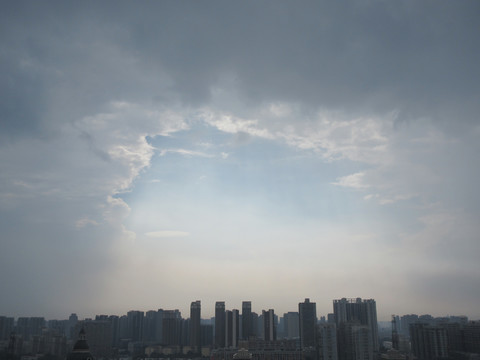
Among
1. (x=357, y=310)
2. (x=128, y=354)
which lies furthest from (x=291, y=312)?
(x=128, y=354)

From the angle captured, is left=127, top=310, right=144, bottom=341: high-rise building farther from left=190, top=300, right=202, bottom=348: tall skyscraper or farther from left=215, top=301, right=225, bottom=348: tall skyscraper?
left=215, top=301, right=225, bottom=348: tall skyscraper

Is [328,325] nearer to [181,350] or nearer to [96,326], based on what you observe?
[181,350]

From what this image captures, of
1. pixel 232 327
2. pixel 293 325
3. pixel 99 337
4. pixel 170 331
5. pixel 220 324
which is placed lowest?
pixel 293 325

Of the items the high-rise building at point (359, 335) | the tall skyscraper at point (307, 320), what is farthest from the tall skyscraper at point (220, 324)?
the high-rise building at point (359, 335)

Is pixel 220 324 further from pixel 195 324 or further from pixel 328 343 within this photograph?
pixel 328 343

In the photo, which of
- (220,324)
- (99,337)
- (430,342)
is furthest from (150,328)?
(430,342)
